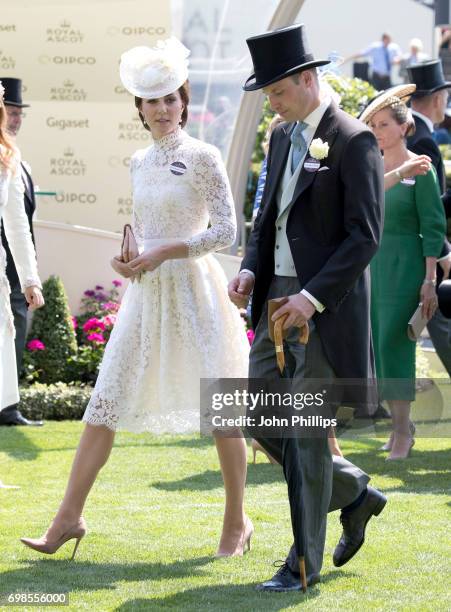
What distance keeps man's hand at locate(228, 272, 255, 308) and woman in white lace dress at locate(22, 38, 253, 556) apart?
499 mm

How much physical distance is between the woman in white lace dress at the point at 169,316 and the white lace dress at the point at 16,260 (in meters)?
0.91

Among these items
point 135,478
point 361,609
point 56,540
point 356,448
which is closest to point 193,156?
point 56,540

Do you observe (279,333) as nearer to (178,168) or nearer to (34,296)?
(178,168)

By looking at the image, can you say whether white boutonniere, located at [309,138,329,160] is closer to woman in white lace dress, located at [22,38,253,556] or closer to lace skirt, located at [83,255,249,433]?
woman in white lace dress, located at [22,38,253,556]

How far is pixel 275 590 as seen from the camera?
15.0ft

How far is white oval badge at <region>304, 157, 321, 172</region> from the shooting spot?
14.7ft

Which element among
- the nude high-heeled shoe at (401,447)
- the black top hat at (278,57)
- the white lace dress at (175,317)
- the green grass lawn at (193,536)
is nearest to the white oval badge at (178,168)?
the white lace dress at (175,317)

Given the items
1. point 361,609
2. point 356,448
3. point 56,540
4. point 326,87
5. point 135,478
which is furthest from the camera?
point 356,448

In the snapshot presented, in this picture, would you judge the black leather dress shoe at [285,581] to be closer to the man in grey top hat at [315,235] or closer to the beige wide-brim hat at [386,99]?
the man in grey top hat at [315,235]

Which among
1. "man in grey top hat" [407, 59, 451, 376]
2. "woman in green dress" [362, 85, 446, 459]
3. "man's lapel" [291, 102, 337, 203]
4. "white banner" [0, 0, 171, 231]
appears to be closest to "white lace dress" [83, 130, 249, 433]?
"man's lapel" [291, 102, 337, 203]

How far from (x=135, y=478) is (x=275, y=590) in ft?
8.87

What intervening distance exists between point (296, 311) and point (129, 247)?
1.08 m

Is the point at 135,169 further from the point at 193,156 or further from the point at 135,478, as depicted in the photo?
the point at 135,478

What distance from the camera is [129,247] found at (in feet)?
17.2
